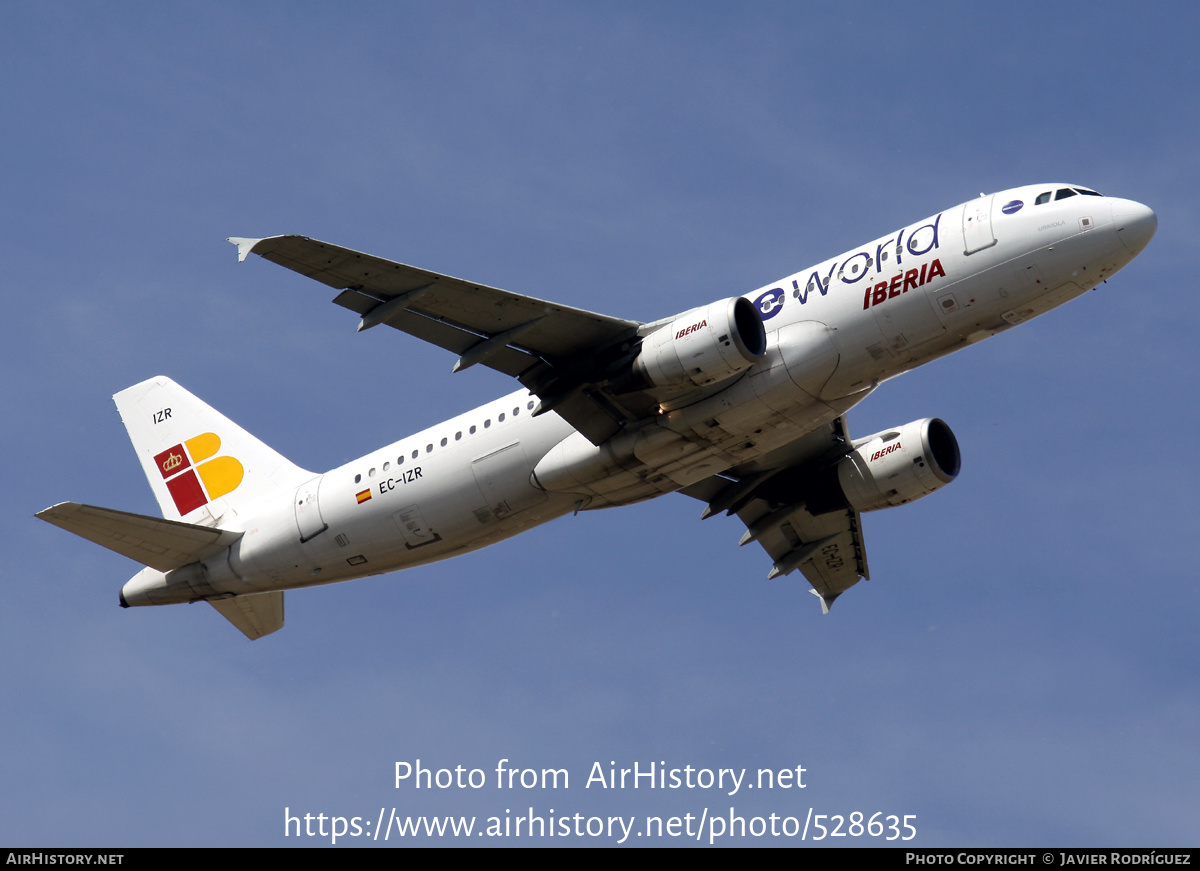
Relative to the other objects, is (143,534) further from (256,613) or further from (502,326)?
(502,326)

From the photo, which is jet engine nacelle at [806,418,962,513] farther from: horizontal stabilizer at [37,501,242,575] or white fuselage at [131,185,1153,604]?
horizontal stabilizer at [37,501,242,575]

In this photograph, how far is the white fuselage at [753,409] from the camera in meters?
30.9

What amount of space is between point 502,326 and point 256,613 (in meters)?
13.9

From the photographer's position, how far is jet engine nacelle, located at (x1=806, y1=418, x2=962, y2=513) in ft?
125

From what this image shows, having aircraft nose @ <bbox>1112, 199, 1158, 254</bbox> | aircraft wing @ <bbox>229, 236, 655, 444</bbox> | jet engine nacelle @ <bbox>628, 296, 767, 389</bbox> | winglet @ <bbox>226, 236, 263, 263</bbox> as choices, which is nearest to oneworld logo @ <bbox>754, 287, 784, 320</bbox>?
jet engine nacelle @ <bbox>628, 296, 767, 389</bbox>

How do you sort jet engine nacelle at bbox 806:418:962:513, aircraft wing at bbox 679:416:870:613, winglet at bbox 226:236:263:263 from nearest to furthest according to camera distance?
winglet at bbox 226:236:263:263
jet engine nacelle at bbox 806:418:962:513
aircraft wing at bbox 679:416:870:613

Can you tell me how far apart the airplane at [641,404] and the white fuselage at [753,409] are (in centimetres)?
5

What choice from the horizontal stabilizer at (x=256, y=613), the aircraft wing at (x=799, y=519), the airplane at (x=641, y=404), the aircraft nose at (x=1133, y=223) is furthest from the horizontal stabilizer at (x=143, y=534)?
the aircraft nose at (x=1133, y=223)

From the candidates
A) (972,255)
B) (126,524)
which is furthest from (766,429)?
(126,524)

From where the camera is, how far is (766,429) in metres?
32.8

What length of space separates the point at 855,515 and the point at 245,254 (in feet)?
69.8

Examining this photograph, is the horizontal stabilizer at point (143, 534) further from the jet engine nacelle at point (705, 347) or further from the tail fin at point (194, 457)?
the jet engine nacelle at point (705, 347)

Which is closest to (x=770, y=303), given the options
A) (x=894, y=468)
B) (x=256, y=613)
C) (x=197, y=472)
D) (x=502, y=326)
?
(x=502, y=326)

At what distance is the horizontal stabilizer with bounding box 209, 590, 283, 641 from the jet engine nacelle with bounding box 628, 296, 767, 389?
15.2 metres
